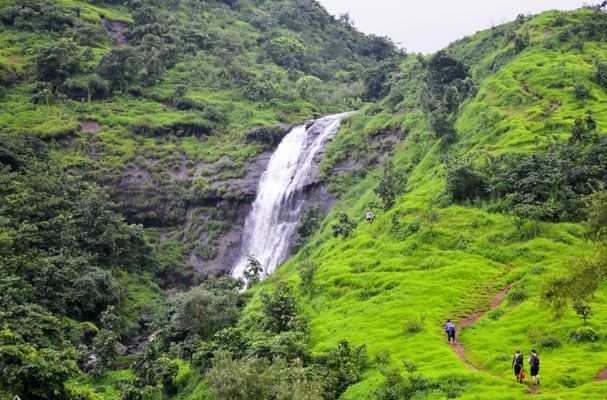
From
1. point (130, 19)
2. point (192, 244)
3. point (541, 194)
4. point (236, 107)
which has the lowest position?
point (192, 244)

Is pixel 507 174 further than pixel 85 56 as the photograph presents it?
No

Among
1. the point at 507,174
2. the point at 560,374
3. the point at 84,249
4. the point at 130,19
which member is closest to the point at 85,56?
the point at 130,19

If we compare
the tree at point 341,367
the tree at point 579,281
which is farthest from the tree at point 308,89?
the tree at point 579,281

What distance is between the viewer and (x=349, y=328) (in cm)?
2939

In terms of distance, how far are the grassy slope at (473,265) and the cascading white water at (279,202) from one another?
21.6 feet

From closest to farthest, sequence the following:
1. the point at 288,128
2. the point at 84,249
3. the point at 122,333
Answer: the point at 122,333 → the point at 84,249 → the point at 288,128

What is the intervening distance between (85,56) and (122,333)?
49433 millimetres

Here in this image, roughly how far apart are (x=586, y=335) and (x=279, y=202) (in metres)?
42.5

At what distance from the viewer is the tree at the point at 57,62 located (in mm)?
71438

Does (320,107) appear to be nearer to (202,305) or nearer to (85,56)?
(85,56)

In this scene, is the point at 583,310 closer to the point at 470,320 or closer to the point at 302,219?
the point at 470,320

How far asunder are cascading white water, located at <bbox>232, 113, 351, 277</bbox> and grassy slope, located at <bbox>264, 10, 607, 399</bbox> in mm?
6591

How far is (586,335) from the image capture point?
73.1ft

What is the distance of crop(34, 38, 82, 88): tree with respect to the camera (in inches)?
2813
